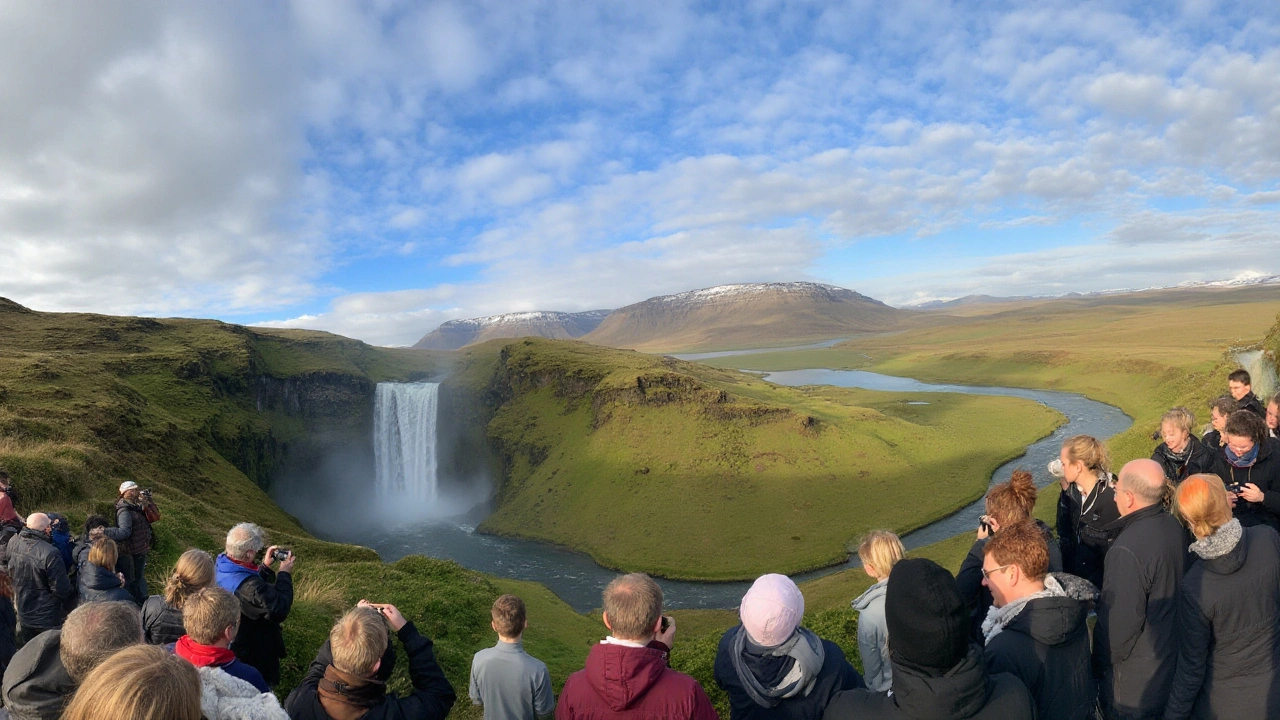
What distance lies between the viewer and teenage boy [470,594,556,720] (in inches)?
276

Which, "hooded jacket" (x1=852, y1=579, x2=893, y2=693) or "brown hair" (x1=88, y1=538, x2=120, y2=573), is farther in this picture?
"brown hair" (x1=88, y1=538, x2=120, y2=573)

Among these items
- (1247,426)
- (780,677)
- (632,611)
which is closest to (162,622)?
(632,611)

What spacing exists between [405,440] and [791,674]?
95313mm

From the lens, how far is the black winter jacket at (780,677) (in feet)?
18.2

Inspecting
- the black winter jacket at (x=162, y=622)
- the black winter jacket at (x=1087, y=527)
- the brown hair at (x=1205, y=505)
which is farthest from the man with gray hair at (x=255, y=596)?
the black winter jacket at (x=1087, y=527)

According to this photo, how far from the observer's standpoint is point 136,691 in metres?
3.32

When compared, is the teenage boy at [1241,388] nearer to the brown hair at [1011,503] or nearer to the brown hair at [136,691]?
the brown hair at [1011,503]

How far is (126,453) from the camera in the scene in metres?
34.3

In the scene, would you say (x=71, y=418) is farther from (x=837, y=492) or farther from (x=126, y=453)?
(x=837, y=492)

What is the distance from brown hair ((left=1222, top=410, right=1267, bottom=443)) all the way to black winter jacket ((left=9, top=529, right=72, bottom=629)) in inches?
769

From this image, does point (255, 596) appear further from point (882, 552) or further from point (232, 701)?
point (882, 552)

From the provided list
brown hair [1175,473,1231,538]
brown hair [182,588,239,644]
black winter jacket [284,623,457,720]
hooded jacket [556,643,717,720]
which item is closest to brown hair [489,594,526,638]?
black winter jacket [284,623,457,720]

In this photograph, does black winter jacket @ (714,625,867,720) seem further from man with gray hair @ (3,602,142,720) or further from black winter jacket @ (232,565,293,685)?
black winter jacket @ (232,565,293,685)

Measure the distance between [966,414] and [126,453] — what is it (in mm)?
102059
